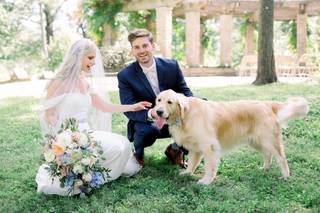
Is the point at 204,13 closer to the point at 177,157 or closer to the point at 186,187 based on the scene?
the point at 177,157

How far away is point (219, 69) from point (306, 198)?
17.2 metres

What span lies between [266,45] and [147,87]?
8062 mm

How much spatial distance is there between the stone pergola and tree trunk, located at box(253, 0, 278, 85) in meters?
7.97

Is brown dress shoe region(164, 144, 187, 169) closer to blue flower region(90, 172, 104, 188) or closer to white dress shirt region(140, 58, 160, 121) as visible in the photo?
white dress shirt region(140, 58, 160, 121)

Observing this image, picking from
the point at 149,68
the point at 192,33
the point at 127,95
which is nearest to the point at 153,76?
the point at 149,68

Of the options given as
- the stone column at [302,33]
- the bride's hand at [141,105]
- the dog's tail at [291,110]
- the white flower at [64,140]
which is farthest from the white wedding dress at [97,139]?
the stone column at [302,33]

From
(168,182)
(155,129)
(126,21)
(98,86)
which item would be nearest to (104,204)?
(168,182)

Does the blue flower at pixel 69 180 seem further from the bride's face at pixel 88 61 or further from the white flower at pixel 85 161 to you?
the bride's face at pixel 88 61

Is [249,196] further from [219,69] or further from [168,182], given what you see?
[219,69]

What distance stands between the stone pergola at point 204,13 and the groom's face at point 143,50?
15.0 m

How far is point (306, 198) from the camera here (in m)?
4.05

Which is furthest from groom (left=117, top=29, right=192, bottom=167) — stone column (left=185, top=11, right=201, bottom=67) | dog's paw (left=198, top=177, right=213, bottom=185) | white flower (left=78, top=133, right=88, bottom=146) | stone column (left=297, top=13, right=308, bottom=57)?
stone column (left=297, top=13, right=308, bottom=57)

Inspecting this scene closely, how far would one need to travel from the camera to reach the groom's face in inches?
195

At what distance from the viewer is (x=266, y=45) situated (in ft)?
41.2
